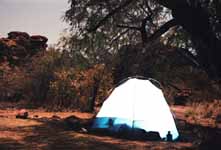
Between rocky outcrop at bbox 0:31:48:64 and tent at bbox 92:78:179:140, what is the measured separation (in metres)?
24.5

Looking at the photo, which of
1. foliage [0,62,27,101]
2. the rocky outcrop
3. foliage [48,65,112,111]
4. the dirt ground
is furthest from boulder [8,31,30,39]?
the dirt ground

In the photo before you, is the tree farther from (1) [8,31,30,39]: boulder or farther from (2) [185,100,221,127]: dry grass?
(1) [8,31,30,39]: boulder

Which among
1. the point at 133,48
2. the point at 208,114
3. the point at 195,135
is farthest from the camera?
the point at 208,114

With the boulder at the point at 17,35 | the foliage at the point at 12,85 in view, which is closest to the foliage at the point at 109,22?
the foliage at the point at 12,85

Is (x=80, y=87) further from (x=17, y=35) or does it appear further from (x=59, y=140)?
(x=17, y=35)

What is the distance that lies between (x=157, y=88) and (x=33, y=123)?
191 inches

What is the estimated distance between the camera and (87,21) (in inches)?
595

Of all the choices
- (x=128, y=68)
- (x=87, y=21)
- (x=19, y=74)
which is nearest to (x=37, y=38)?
(x=19, y=74)

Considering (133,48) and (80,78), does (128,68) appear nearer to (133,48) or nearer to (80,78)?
(133,48)

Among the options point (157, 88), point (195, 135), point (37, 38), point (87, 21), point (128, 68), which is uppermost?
point (37, 38)

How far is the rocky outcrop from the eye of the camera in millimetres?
38531

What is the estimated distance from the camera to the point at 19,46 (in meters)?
40.2

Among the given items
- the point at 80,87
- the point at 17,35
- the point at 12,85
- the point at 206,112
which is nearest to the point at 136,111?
the point at 206,112

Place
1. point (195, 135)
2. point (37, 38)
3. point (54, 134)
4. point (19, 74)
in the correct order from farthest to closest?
point (37, 38) → point (19, 74) → point (195, 135) → point (54, 134)
